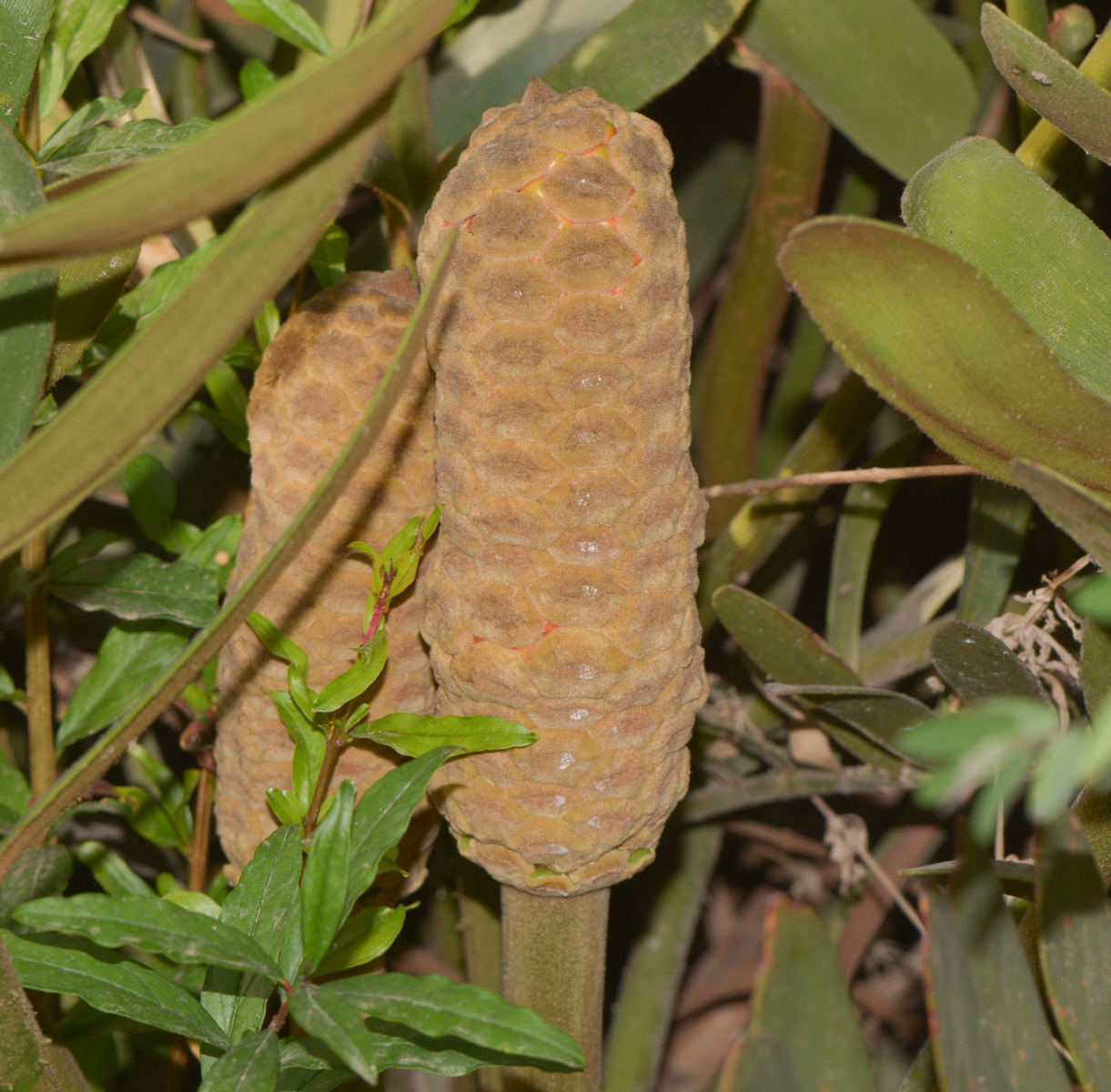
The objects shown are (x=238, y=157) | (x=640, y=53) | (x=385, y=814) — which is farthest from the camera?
(x=640, y=53)

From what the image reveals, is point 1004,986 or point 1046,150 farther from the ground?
point 1046,150

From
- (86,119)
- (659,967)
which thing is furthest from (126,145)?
(659,967)

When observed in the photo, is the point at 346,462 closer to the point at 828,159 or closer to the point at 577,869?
the point at 577,869

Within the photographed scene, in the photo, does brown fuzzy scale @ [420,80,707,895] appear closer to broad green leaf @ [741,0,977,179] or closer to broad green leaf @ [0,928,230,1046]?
broad green leaf @ [0,928,230,1046]

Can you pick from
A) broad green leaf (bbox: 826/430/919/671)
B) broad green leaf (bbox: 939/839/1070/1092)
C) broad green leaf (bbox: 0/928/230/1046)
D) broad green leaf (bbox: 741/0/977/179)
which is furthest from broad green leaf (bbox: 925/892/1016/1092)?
broad green leaf (bbox: 741/0/977/179)

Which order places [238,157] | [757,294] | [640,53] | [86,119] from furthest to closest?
[757,294] < [640,53] < [86,119] < [238,157]

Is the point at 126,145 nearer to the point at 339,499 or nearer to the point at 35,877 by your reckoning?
the point at 339,499
